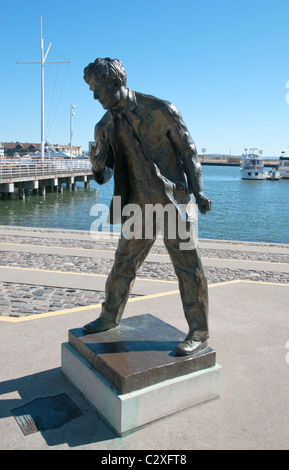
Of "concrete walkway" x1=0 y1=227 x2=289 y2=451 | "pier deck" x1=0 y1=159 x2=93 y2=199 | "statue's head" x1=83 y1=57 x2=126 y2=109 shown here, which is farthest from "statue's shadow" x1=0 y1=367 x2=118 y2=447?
"pier deck" x1=0 y1=159 x2=93 y2=199

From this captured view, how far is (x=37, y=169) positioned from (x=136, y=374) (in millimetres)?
31383

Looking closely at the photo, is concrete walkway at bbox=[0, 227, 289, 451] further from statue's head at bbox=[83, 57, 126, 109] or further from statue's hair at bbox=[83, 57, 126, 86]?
statue's hair at bbox=[83, 57, 126, 86]

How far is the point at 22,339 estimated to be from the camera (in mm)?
4238

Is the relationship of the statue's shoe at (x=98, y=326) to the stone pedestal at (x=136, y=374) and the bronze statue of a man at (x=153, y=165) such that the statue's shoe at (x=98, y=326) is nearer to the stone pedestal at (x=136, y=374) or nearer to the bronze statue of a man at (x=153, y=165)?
the stone pedestal at (x=136, y=374)

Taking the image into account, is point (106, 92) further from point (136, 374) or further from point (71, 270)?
point (71, 270)

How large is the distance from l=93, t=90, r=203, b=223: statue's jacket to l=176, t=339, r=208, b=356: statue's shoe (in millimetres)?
1082

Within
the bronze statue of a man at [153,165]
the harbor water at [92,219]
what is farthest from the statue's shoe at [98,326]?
the harbor water at [92,219]

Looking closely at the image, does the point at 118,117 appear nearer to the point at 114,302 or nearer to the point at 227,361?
the point at 114,302

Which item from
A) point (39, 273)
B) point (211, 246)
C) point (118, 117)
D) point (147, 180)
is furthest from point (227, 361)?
point (211, 246)

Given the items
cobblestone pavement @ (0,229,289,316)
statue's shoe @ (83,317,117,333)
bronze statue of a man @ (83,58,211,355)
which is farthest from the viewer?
cobblestone pavement @ (0,229,289,316)

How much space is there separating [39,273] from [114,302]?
385 cm

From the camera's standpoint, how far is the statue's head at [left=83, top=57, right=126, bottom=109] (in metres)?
2.95

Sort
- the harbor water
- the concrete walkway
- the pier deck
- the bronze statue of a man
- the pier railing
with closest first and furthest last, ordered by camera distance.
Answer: the concrete walkway < the bronze statue of a man < the harbor water < the pier deck < the pier railing

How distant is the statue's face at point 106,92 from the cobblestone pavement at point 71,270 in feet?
10.2
